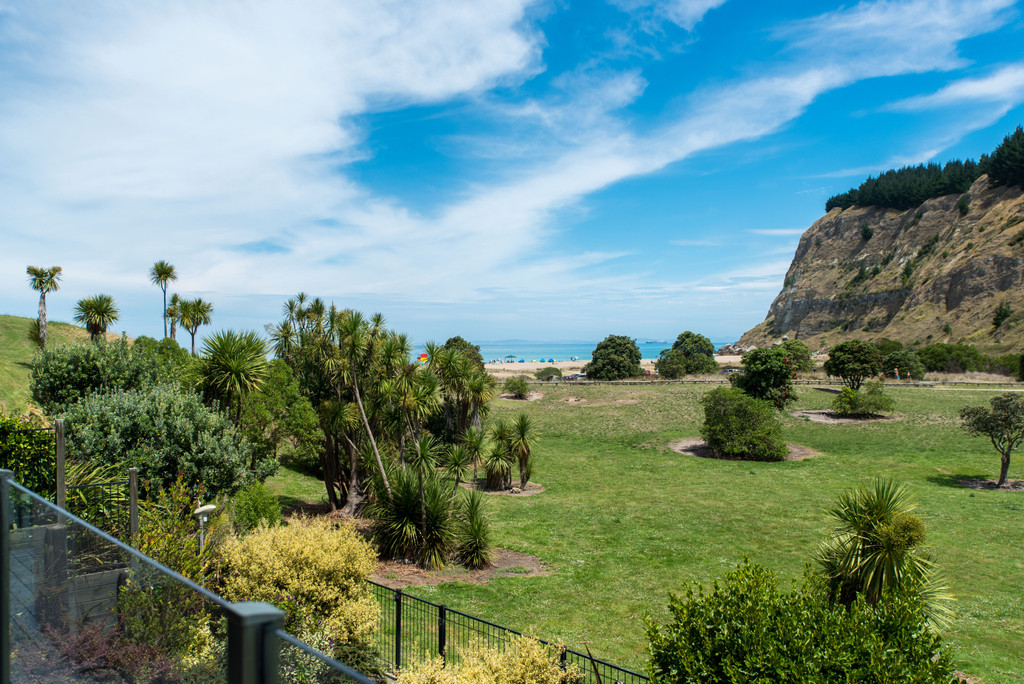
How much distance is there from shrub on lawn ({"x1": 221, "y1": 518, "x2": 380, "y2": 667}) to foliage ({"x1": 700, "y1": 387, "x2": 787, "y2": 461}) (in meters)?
34.1

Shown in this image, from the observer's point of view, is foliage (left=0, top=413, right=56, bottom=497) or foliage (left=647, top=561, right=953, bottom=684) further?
foliage (left=0, top=413, right=56, bottom=497)

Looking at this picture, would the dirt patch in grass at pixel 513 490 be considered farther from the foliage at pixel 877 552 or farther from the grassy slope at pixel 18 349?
the grassy slope at pixel 18 349

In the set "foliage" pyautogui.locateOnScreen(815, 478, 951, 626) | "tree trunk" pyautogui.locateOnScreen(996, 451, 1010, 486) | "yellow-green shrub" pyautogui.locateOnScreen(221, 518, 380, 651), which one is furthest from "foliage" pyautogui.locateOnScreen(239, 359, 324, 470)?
"tree trunk" pyautogui.locateOnScreen(996, 451, 1010, 486)

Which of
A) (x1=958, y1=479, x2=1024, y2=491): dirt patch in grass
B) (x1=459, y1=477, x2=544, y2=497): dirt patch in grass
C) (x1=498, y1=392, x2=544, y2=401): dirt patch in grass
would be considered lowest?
(x1=958, y1=479, x2=1024, y2=491): dirt patch in grass

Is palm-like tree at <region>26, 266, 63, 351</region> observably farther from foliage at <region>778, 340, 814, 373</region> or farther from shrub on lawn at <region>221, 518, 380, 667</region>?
foliage at <region>778, 340, 814, 373</region>

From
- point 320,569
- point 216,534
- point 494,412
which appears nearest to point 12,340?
point 494,412

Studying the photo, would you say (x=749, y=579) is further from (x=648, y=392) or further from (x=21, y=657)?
(x=648, y=392)

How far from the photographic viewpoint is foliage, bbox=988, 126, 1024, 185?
349ft

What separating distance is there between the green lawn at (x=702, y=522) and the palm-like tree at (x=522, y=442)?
173 cm

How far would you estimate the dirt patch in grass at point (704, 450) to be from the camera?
1588 inches

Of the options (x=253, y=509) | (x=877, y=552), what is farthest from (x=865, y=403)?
(x=253, y=509)

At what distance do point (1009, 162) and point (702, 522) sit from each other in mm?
125820

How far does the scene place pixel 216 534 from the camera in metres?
14.8

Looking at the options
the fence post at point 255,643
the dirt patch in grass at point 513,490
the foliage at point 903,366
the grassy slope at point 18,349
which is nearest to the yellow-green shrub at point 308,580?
the fence post at point 255,643
